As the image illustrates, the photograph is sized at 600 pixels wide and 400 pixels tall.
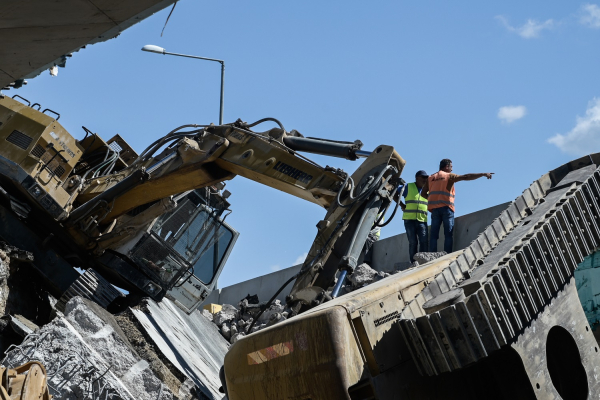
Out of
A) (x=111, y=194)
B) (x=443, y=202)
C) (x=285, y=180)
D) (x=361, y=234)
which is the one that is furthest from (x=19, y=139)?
(x=443, y=202)

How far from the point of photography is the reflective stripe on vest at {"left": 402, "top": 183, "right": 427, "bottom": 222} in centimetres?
1168

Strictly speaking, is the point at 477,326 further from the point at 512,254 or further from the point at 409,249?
the point at 409,249

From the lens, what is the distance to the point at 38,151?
1103cm

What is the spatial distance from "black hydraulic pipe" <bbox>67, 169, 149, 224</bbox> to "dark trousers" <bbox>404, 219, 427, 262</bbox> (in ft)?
13.2

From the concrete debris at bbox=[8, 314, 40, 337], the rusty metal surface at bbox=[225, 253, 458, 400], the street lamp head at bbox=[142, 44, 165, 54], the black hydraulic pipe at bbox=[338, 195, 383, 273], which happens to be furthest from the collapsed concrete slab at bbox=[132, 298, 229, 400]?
the street lamp head at bbox=[142, 44, 165, 54]

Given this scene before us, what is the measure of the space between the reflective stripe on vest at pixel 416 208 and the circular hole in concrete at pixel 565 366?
16.9 feet

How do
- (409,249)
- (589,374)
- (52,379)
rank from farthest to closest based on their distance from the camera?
(409,249)
(52,379)
(589,374)

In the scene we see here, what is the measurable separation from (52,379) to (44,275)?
3.55 meters

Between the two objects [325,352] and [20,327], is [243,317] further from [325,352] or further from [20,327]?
[325,352]

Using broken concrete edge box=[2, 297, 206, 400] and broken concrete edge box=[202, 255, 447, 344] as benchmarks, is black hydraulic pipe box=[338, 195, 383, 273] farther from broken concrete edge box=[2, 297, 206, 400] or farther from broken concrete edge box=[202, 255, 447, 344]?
broken concrete edge box=[202, 255, 447, 344]

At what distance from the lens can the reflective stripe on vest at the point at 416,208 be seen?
11.7 metres

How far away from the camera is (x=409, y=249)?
11898mm

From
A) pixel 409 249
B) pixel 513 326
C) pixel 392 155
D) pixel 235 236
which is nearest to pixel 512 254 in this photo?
pixel 513 326

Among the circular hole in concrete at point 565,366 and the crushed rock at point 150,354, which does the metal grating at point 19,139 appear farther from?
the circular hole in concrete at point 565,366
